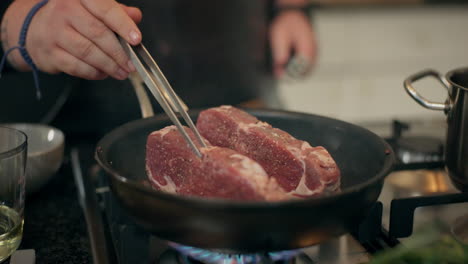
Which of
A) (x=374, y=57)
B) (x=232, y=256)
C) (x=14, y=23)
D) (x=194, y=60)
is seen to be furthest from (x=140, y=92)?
(x=374, y=57)

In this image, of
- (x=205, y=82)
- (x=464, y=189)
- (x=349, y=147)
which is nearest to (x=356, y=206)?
(x=349, y=147)

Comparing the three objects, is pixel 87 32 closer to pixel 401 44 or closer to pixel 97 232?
pixel 97 232

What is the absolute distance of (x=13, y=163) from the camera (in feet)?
2.71

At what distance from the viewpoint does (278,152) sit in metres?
0.90

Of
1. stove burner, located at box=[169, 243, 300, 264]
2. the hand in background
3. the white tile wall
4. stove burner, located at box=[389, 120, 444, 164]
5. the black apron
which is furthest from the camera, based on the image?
the white tile wall

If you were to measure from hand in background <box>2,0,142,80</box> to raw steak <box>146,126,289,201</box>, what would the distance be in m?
0.17

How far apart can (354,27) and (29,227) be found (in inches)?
85.7

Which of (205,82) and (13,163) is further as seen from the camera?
(205,82)

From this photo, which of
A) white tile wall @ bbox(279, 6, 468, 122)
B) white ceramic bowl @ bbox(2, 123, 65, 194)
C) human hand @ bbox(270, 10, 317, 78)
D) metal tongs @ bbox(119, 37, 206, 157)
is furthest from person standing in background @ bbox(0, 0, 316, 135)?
white tile wall @ bbox(279, 6, 468, 122)

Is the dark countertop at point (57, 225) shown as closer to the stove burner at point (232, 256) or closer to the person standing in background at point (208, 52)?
the stove burner at point (232, 256)

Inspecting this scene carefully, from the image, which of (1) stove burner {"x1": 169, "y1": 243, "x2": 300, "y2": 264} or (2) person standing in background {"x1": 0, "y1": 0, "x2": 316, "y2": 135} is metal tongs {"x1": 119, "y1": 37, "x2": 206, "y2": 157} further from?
(2) person standing in background {"x1": 0, "y1": 0, "x2": 316, "y2": 135}

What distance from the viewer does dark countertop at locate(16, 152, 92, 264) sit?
872mm

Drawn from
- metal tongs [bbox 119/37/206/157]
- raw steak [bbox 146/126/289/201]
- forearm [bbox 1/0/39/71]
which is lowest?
raw steak [bbox 146/126/289/201]

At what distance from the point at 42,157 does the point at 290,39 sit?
102cm
